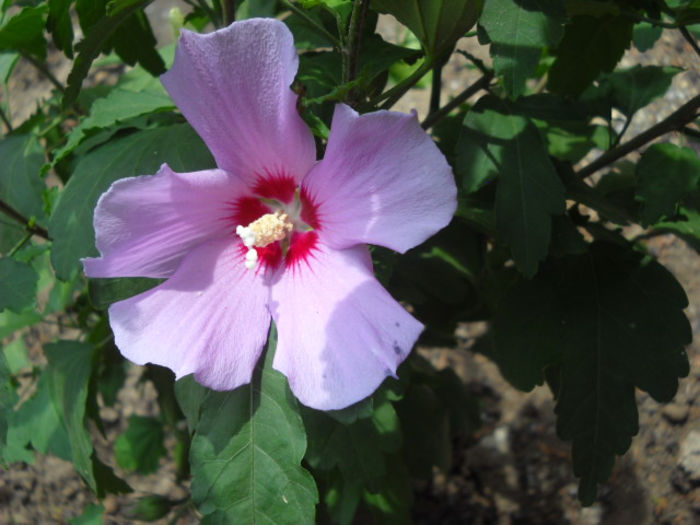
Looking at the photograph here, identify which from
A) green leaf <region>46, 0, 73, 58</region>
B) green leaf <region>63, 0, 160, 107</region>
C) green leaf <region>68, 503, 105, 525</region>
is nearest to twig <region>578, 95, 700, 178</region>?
green leaf <region>63, 0, 160, 107</region>

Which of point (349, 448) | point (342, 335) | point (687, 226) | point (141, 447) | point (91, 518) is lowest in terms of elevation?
point (141, 447)

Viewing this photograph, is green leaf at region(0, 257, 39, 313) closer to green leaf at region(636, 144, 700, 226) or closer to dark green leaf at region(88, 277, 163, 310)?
dark green leaf at region(88, 277, 163, 310)

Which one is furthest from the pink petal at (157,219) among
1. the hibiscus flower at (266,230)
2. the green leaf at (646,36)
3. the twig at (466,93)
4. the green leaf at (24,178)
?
the green leaf at (646,36)

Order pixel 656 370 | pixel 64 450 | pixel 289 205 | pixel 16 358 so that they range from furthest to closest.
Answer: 1. pixel 16 358
2. pixel 64 450
3. pixel 656 370
4. pixel 289 205

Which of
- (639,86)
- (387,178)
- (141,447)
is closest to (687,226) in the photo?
(639,86)

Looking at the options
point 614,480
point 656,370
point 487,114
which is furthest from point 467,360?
point 487,114

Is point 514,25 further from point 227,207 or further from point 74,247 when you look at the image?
point 74,247

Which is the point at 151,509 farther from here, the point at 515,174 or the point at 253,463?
the point at 515,174
